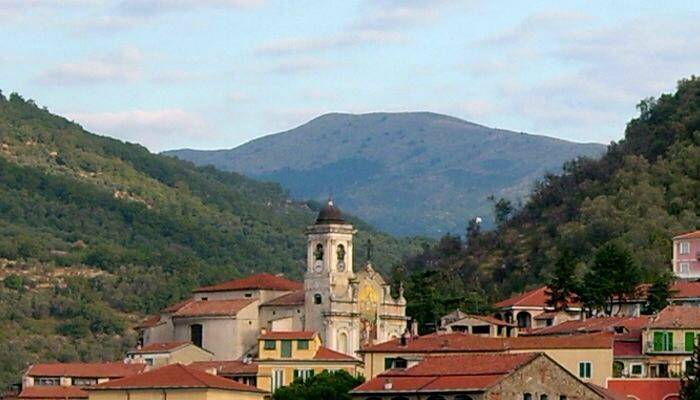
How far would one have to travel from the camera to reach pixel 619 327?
3780 inches

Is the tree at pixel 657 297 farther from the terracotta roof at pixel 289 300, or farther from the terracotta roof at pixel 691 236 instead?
the terracotta roof at pixel 289 300

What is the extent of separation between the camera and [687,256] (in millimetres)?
118375

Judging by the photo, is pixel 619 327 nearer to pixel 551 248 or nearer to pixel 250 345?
pixel 250 345

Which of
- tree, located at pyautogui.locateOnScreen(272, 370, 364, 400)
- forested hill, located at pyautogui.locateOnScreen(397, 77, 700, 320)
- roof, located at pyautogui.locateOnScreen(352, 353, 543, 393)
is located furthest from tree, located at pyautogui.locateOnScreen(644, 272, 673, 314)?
roof, located at pyautogui.locateOnScreen(352, 353, 543, 393)

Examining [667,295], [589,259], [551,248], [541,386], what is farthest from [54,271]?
[541,386]

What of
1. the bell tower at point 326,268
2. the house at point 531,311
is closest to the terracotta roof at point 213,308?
the bell tower at point 326,268

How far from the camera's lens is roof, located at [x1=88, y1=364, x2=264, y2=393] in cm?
8962

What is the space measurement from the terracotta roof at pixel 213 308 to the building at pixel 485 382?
2390cm

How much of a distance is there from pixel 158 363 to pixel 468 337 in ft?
55.2

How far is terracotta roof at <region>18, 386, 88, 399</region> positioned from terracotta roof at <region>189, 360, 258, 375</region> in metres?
4.93

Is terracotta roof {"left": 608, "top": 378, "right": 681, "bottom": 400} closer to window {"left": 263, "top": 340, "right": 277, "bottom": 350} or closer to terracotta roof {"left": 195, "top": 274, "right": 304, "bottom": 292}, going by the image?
window {"left": 263, "top": 340, "right": 277, "bottom": 350}

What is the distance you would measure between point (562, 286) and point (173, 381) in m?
24.6

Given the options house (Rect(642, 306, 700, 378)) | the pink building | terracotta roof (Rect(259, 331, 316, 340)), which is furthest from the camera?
the pink building

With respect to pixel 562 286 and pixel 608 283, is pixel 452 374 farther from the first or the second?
pixel 562 286
